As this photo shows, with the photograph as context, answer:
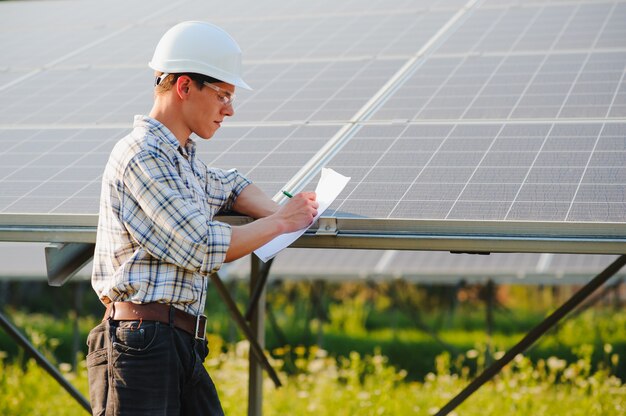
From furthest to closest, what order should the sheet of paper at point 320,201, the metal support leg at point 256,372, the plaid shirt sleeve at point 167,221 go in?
the metal support leg at point 256,372 → the sheet of paper at point 320,201 → the plaid shirt sleeve at point 167,221

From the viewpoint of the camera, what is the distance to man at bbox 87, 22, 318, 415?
4199 millimetres

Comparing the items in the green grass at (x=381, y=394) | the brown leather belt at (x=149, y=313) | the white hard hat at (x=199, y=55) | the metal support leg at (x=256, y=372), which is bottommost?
the green grass at (x=381, y=394)

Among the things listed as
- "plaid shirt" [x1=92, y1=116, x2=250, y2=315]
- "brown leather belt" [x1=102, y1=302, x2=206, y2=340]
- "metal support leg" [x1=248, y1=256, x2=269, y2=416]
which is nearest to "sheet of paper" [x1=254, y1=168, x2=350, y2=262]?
"plaid shirt" [x1=92, y1=116, x2=250, y2=315]

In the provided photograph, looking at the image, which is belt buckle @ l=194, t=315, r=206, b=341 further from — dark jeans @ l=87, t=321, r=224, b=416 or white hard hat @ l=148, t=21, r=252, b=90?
white hard hat @ l=148, t=21, r=252, b=90

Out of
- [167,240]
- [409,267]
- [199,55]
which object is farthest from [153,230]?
[409,267]

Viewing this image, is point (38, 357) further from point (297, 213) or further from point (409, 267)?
point (409, 267)

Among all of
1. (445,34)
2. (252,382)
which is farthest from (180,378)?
(445,34)

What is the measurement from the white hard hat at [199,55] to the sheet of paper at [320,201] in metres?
0.60

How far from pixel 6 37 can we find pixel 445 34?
12.2 feet

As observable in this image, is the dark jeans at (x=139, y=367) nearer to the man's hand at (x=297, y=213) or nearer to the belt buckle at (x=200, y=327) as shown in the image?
the belt buckle at (x=200, y=327)

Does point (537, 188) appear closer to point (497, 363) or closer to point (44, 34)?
point (497, 363)

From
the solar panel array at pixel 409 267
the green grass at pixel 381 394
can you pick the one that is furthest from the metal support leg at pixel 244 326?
the solar panel array at pixel 409 267

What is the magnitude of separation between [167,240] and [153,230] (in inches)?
2.9

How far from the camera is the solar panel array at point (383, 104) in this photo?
5.05 metres
